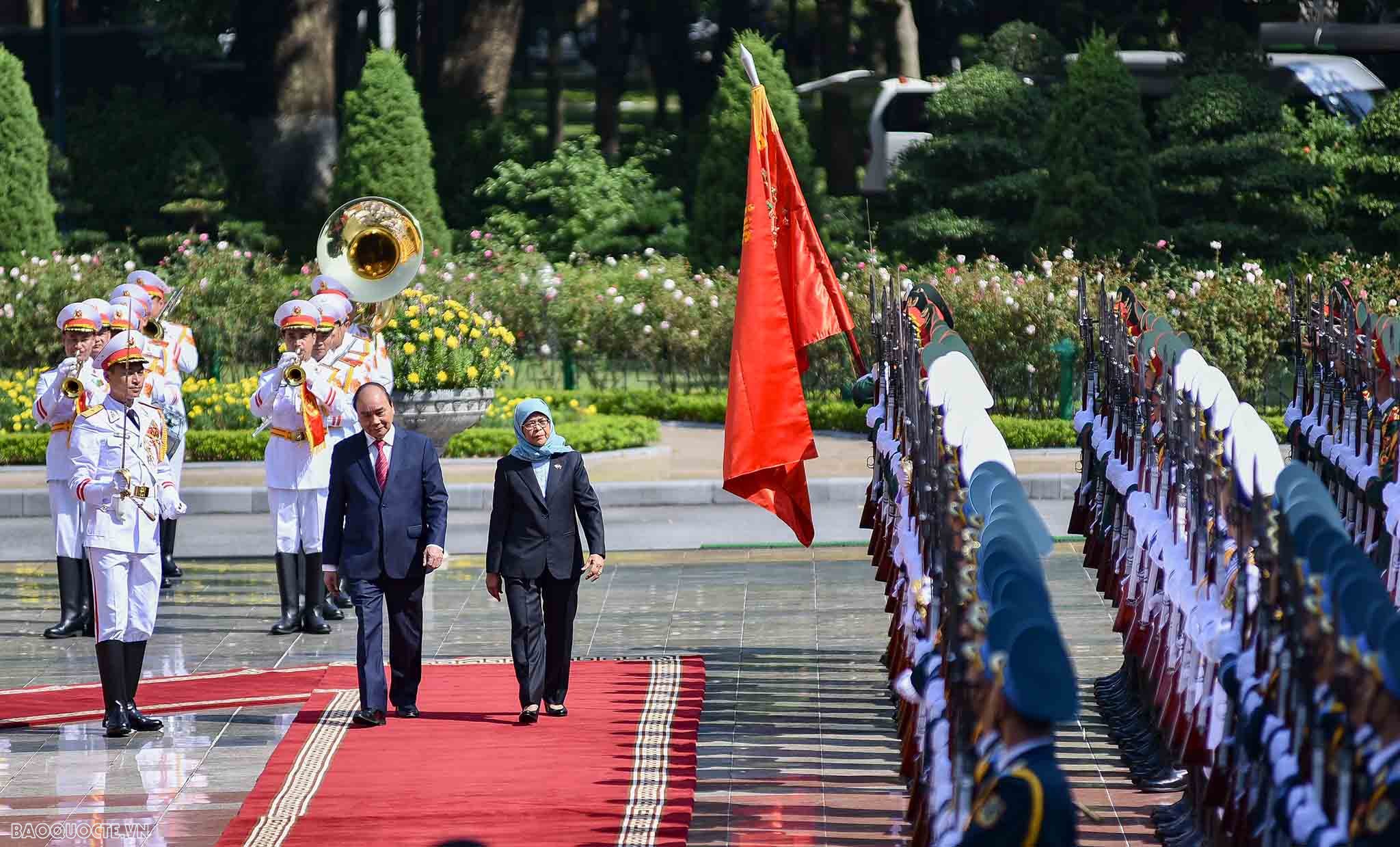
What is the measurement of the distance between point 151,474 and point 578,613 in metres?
3.61

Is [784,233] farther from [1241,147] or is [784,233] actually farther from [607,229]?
[607,229]

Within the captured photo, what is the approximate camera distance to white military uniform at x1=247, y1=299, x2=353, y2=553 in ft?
38.5

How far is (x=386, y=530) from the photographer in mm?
9383

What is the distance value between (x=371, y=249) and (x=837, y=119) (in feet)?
77.8

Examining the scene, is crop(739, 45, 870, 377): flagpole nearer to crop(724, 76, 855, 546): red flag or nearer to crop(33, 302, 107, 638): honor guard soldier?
crop(724, 76, 855, 546): red flag

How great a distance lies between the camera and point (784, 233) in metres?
10.3

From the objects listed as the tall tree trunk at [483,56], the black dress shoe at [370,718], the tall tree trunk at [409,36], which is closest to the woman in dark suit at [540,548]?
the black dress shoe at [370,718]

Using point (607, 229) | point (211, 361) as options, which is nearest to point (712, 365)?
point (211, 361)

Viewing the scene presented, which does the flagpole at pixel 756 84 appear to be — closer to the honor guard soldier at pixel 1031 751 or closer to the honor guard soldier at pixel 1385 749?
the honor guard soldier at pixel 1031 751

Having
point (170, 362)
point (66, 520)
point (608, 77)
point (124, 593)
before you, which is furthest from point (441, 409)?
point (608, 77)

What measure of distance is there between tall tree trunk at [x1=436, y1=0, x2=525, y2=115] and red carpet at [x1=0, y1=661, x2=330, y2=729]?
89.0 ft

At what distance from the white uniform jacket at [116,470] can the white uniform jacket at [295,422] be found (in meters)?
2.26

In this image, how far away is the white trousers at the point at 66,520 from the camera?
464 inches

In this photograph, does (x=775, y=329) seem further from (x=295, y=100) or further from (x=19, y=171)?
(x=295, y=100)
